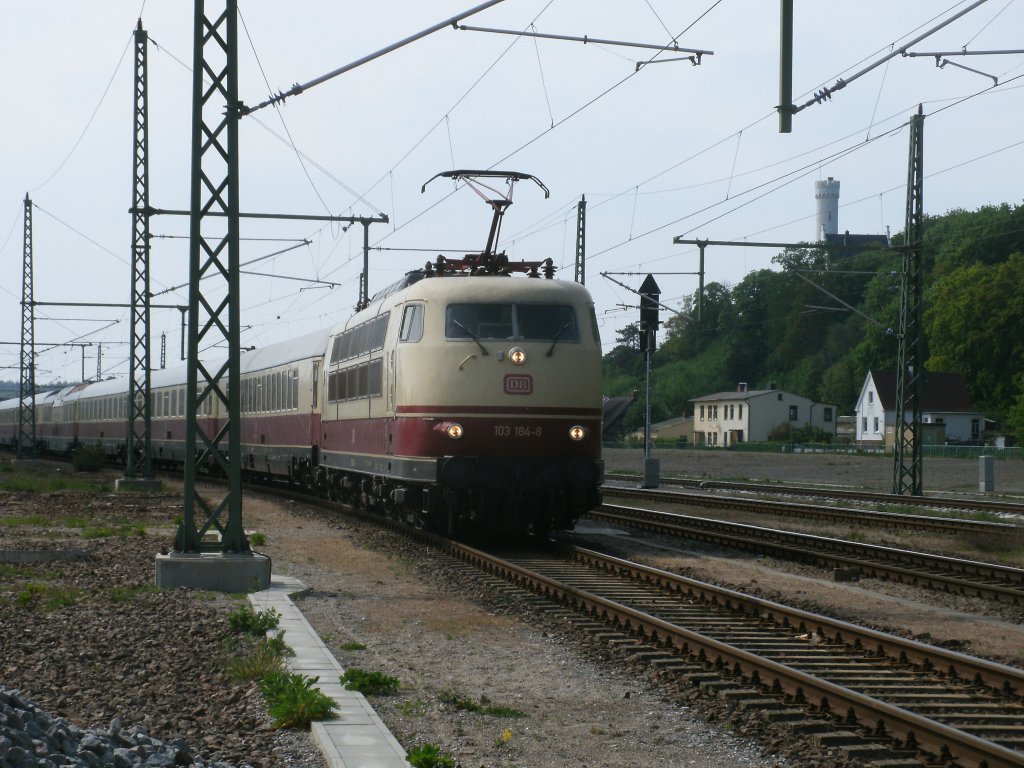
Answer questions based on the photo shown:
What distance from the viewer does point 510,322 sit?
1775 centimetres

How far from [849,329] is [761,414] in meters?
18.1

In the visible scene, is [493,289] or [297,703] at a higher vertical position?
[493,289]

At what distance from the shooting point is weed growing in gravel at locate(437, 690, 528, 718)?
806cm

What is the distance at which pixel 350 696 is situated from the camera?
808 centimetres

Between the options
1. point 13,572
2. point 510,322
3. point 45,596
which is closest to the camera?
point 45,596

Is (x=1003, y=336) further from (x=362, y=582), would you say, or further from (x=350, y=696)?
(x=350, y=696)

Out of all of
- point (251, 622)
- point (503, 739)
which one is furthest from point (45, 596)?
point (503, 739)

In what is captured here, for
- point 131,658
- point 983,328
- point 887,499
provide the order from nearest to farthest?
point 131,658, point 887,499, point 983,328

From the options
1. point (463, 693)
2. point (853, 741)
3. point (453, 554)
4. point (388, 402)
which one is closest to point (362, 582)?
point (453, 554)

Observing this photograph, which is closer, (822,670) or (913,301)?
(822,670)

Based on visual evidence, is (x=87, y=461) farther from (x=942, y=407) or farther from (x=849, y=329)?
(x=849, y=329)

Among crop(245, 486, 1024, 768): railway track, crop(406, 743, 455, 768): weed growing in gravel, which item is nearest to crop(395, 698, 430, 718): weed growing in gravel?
crop(406, 743, 455, 768): weed growing in gravel

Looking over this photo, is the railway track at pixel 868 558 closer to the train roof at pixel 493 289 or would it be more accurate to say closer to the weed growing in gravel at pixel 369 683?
the train roof at pixel 493 289

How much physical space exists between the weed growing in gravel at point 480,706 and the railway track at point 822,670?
4.72 feet
